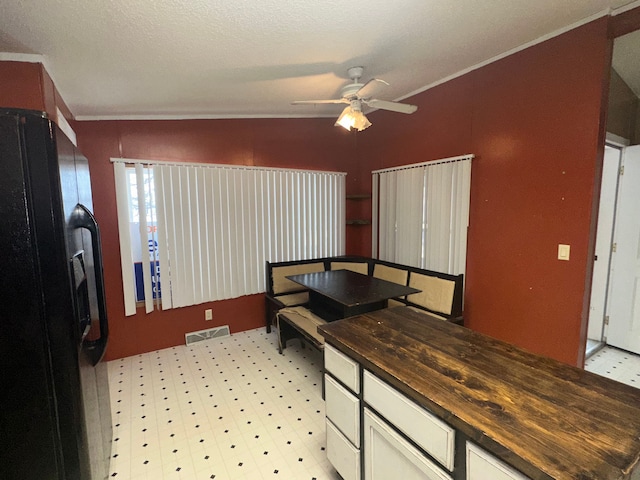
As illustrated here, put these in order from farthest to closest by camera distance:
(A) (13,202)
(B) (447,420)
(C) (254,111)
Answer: (C) (254,111) < (A) (13,202) < (B) (447,420)

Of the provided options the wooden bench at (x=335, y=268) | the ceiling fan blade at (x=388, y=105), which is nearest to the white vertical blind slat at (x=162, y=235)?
the wooden bench at (x=335, y=268)

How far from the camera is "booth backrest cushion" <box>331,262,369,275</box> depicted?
3.82 m

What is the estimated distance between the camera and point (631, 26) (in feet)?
5.98

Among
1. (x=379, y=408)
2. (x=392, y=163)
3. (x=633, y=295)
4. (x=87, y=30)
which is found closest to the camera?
(x=379, y=408)

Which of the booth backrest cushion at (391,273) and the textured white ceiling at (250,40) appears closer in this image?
the textured white ceiling at (250,40)

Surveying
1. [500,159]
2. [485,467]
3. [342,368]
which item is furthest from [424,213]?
[485,467]

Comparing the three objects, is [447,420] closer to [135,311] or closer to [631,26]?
[631,26]

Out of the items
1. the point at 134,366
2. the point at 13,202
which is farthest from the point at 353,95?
the point at 134,366

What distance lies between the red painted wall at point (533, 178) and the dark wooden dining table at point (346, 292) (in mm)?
773

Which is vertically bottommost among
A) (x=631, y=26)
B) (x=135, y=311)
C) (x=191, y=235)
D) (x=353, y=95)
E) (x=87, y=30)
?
(x=135, y=311)

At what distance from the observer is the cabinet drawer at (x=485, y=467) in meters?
0.81

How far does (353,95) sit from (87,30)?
5.13 feet

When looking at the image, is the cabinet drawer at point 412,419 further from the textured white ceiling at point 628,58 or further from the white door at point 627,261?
the white door at point 627,261

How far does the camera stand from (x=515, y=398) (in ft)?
3.29
